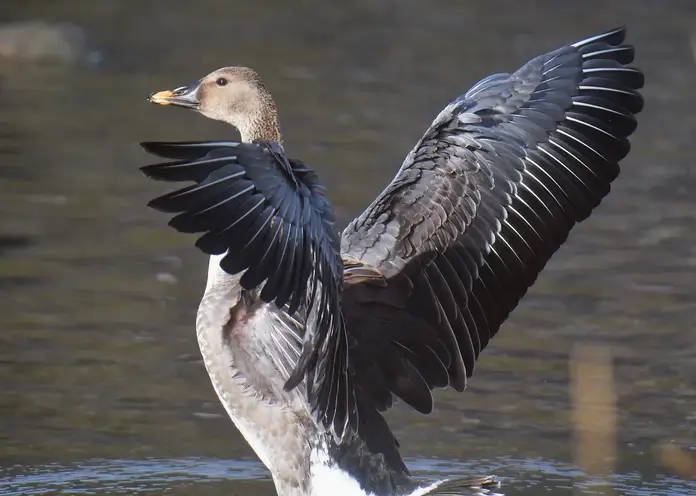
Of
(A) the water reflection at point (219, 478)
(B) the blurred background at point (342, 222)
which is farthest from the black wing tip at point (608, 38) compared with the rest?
(A) the water reflection at point (219, 478)

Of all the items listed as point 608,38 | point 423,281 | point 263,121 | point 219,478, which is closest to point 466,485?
point 423,281

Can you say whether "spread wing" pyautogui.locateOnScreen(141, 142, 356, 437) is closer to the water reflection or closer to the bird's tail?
the bird's tail

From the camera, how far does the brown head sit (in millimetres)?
6832

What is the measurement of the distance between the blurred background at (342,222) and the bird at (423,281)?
2.69 feet

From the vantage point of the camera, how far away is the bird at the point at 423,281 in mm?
5965

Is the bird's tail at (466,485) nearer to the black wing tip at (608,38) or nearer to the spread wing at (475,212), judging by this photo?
the spread wing at (475,212)

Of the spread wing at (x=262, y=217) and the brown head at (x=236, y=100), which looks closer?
the spread wing at (x=262, y=217)

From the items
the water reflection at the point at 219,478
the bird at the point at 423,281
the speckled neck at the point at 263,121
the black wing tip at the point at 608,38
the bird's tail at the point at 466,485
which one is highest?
the black wing tip at the point at 608,38

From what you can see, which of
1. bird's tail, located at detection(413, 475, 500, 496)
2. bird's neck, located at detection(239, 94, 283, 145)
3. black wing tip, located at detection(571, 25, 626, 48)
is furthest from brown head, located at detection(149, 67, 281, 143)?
bird's tail, located at detection(413, 475, 500, 496)

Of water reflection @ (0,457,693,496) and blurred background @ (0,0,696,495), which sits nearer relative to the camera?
water reflection @ (0,457,693,496)

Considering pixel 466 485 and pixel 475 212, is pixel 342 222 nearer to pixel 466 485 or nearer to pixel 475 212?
pixel 475 212

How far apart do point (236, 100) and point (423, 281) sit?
1.43 metres

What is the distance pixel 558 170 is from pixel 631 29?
13.7m

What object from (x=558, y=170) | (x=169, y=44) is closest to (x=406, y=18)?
(x=169, y=44)
